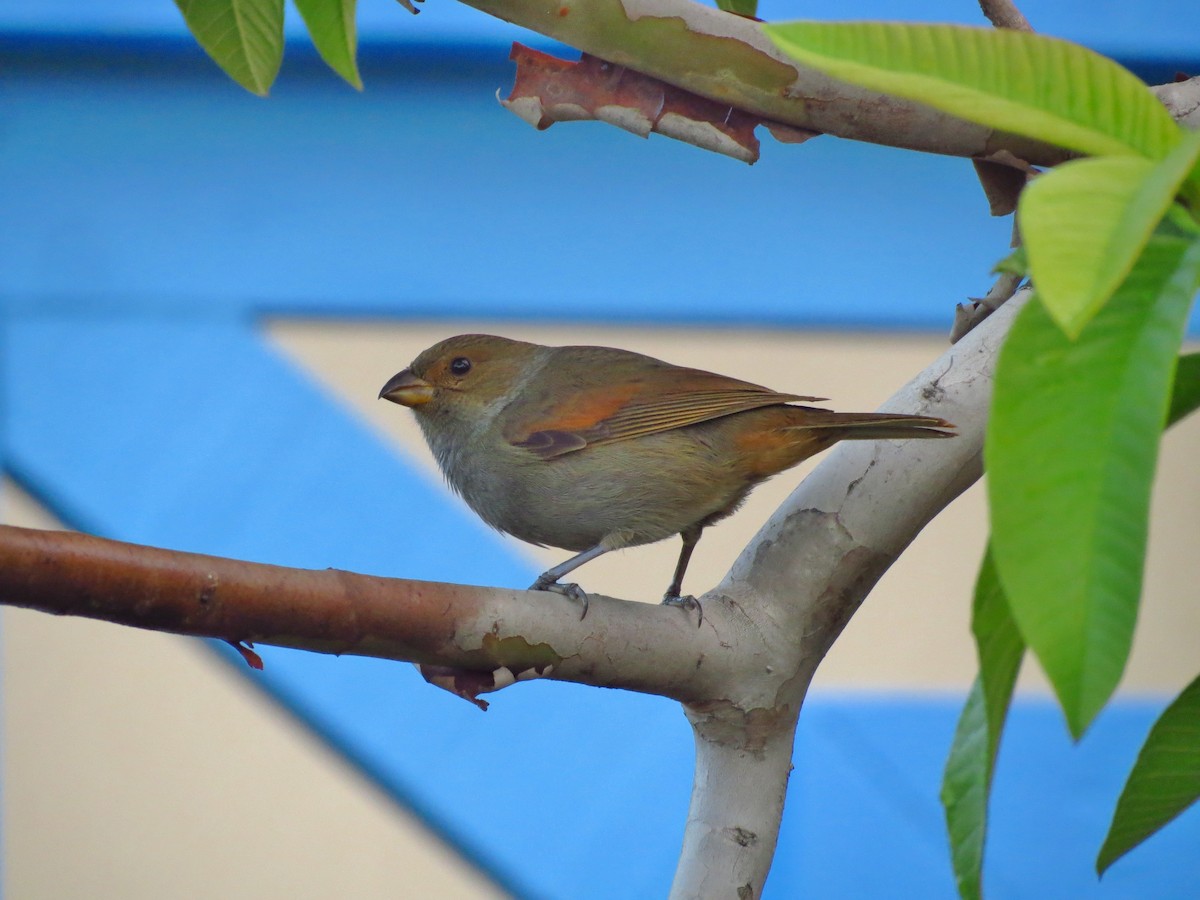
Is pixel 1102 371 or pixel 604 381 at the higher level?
pixel 604 381

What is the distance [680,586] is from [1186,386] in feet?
4.12

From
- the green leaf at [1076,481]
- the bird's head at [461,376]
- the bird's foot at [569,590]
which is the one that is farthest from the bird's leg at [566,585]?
the green leaf at [1076,481]

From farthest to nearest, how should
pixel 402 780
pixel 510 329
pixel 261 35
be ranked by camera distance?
pixel 510 329, pixel 402 780, pixel 261 35

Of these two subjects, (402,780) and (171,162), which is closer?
(402,780)

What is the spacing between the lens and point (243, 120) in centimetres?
371

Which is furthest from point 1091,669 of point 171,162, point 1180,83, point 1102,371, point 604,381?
point 171,162

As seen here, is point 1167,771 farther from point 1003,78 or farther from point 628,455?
point 628,455

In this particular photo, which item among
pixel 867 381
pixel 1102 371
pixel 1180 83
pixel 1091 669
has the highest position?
pixel 867 381

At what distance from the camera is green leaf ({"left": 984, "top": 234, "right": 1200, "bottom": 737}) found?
649 mm

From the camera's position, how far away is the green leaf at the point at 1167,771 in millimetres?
1114

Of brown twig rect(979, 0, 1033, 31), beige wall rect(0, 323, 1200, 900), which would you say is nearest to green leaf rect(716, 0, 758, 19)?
brown twig rect(979, 0, 1033, 31)

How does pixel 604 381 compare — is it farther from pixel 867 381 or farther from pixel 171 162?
pixel 171 162

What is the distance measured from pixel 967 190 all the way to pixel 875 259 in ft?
1.19

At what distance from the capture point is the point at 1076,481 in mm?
672
